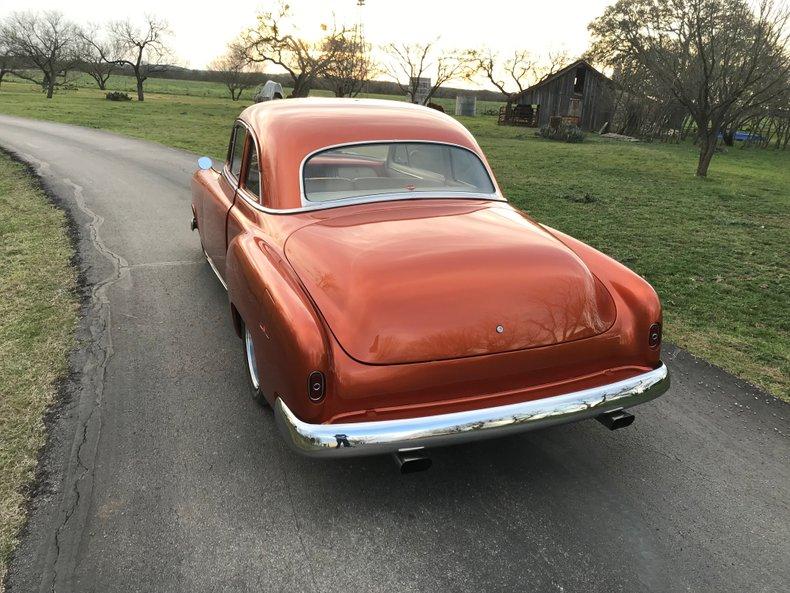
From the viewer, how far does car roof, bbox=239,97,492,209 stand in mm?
3523

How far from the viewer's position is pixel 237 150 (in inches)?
179

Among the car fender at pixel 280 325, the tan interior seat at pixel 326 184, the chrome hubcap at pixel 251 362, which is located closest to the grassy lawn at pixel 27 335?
the chrome hubcap at pixel 251 362

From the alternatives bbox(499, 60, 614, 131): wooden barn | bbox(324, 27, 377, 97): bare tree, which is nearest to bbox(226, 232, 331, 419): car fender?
bbox(499, 60, 614, 131): wooden barn

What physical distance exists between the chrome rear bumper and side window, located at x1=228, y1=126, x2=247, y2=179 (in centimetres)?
251

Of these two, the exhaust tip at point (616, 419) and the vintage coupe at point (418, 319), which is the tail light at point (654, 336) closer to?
the vintage coupe at point (418, 319)

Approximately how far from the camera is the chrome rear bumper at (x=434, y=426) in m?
2.29

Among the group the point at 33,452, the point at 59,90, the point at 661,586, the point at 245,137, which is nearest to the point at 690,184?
the point at 245,137

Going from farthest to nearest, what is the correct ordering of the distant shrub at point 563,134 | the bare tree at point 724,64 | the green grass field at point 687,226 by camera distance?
the distant shrub at point 563,134
the bare tree at point 724,64
the green grass field at point 687,226

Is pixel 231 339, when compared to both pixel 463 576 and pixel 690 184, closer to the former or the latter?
pixel 463 576

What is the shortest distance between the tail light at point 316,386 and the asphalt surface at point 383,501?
0.64m

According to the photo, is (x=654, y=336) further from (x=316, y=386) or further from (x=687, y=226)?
(x=687, y=226)

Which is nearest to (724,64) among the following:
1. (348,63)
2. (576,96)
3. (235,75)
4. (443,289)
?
(443,289)

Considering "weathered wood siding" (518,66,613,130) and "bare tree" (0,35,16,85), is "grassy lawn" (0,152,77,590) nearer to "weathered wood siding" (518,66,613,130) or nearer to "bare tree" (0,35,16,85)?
"weathered wood siding" (518,66,613,130)

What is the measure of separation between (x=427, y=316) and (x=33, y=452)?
88.2 inches
